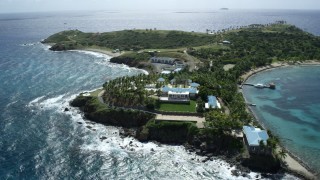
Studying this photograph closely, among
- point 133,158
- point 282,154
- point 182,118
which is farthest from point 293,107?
point 133,158

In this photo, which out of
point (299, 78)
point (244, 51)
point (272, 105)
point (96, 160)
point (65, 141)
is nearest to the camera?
point (96, 160)

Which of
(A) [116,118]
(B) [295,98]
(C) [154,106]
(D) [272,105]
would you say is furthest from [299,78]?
(A) [116,118]

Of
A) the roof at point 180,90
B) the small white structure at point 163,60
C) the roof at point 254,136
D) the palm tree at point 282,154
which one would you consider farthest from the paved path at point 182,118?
the small white structure at point 163,60

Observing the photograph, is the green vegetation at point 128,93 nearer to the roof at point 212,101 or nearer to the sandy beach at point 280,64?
the roof at point 212,101

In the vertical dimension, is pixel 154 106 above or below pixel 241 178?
above

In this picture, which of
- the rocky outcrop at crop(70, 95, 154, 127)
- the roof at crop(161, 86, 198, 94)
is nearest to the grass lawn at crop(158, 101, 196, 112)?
the roof at crop(161, 86, 198, 94)

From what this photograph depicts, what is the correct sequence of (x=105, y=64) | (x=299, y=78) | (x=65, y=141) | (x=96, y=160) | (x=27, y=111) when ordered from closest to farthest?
(x=96, y=160), (x=65, y=141), (x=27, y=111), (x=299, y=78), (x=105, y=64)

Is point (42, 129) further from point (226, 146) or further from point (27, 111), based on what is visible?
point (226, 146)

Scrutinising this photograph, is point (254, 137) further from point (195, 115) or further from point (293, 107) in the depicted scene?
point (293, 107)
